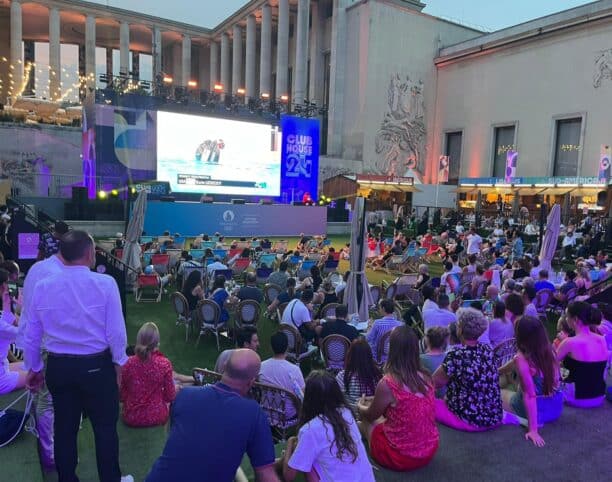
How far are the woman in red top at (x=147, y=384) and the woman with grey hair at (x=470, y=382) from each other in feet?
8.22

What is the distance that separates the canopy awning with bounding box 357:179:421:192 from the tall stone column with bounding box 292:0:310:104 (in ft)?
30.4

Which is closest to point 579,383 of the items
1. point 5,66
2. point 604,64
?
point 604,64

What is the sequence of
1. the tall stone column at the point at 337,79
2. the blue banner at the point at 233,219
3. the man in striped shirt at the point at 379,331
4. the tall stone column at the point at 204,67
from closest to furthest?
1. the man in striped shirt at the point at 379,331
2. the blue banner at the point at 233,219
3. the tall stone column at the point at 337,79
4. the tall stone column at the point at 204,67

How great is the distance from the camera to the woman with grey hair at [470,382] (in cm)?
382

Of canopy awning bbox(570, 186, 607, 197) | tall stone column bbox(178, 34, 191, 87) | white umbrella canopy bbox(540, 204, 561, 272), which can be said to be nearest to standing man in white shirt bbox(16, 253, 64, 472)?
white umbrella canopy bbox(540, 204, 561, 272)

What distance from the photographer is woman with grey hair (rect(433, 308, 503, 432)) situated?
382 centimetres

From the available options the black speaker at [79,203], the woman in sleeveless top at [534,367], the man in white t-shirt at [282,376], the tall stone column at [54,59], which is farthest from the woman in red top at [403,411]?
the tall stone column at [54,59]

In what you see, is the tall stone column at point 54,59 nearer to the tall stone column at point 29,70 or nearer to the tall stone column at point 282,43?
the tall stone column at point 29,70

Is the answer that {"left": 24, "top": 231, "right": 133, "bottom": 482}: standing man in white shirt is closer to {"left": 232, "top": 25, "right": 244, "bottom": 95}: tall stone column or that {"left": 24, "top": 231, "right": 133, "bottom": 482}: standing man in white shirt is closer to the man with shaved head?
the man with shaved head

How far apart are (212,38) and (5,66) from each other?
21.0 metres

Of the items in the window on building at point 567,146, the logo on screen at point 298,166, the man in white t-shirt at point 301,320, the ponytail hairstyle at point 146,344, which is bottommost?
the man in white t-shirt at point 301,320

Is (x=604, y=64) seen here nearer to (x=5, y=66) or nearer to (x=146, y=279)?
(x=146, y=279)

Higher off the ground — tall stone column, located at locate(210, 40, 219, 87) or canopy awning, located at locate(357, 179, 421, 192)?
tall stone column, located at locate(210, 40, 219, 87)

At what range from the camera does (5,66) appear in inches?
1726
